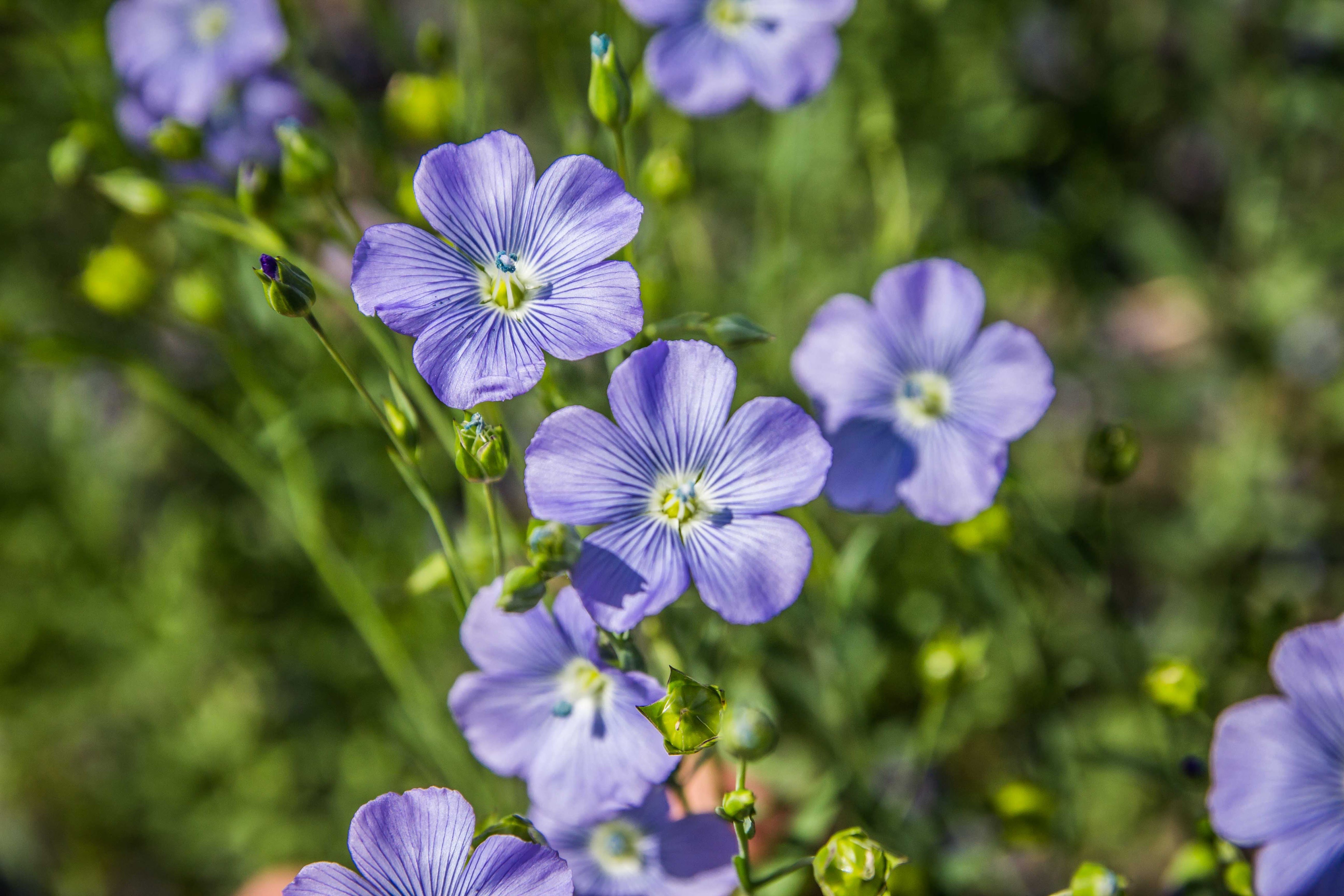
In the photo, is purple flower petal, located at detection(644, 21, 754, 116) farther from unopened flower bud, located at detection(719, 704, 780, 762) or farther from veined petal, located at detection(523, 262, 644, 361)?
unopened flower bud, located at detection(719, 704, 780, 762)

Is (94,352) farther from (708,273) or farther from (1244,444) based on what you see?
(1244,444)

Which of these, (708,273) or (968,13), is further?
(968,13)

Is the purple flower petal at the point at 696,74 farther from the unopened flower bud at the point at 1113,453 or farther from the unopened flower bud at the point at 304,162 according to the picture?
the unopened flower bud at the point at 1113,453

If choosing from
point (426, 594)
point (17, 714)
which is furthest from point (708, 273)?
point (17, 714)

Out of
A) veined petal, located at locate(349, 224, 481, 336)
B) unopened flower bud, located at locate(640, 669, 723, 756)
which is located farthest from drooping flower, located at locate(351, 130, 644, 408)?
unopened flower bud, located at locate(640, 669, 723, 756)

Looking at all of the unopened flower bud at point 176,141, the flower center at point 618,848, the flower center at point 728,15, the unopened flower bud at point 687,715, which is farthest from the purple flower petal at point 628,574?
the unopened flower bud at point 176,141

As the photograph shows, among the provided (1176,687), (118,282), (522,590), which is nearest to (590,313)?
(522,590)
